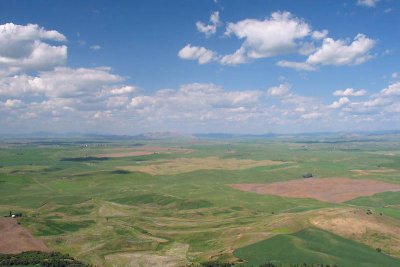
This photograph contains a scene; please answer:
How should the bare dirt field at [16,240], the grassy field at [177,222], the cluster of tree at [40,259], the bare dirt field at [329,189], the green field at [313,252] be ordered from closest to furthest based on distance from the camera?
1. the green field at [313,252]
2. the cluster of tree at [40,259]
3. the bare dirt field at [16,240]
4. the grassy field at [177,222]
5. the bare dirt field at [329,189]

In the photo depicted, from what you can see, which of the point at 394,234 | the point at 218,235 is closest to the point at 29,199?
the point at 218,235

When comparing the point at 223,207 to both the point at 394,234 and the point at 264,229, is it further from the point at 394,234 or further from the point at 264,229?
the point at 394,234

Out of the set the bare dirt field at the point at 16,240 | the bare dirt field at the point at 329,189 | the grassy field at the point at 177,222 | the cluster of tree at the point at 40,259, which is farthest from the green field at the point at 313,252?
the bare dirt field at the point at 329,189

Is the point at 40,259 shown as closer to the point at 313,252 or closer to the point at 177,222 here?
the point at 177,222

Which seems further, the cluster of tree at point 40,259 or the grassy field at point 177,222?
the grassy field at point 177,222

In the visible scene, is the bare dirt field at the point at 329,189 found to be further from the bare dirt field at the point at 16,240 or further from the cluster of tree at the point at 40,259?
the cluster of tree at the point at 40,259

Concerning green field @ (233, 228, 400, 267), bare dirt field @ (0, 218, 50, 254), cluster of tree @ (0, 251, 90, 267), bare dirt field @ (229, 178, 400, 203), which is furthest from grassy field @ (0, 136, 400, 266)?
bare dirt field @ (229, 178, 400, 203)

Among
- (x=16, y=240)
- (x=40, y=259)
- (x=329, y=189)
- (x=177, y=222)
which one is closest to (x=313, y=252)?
(x=177, y=222)
